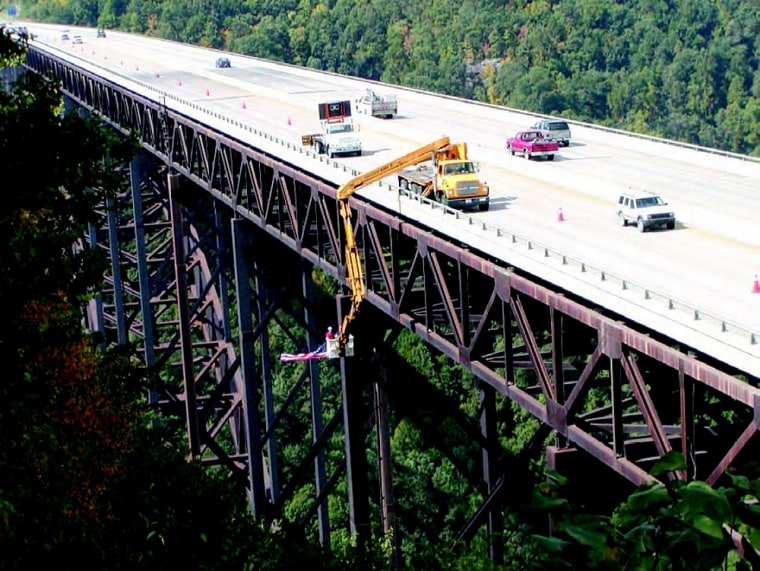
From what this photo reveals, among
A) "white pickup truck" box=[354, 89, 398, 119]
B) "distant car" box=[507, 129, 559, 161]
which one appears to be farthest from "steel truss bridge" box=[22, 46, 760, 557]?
"white pickup truck" box=[354, 89, 398, 119]

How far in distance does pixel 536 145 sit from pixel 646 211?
12.4 m

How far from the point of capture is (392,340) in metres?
28.8

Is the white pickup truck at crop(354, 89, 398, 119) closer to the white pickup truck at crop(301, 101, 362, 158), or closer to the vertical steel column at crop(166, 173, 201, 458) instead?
the white pickup truck at crop(301, 101, 362, 158)

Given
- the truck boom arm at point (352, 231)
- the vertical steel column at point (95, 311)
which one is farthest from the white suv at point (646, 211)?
the vertical steel column at point (95, 311)

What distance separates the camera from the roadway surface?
18250 millimetres

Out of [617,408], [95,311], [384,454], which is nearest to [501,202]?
[384,454]

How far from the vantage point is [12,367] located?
47.1ft

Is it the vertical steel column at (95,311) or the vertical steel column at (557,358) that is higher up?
the vertical steel column at (557,358)

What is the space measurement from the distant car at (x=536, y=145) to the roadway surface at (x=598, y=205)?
1.10 ft

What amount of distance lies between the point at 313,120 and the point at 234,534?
3477cm

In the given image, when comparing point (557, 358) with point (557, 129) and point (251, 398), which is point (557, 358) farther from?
point (557, 129)

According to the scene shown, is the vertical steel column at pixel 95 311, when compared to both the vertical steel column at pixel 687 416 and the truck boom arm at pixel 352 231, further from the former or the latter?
the vertical steel column at pixel 687 416

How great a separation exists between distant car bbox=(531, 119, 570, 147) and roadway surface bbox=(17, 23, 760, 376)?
2.05 feet

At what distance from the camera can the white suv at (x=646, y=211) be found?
25672 millimetres
